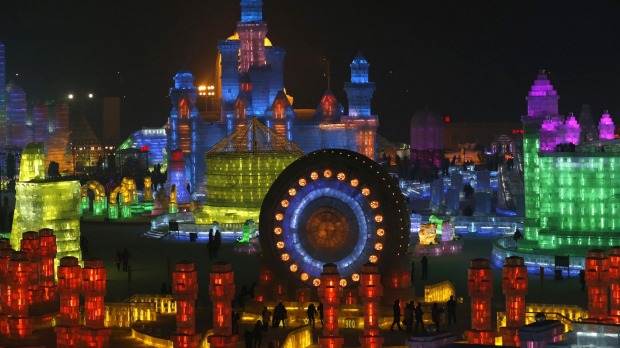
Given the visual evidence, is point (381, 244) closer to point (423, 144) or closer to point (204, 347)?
point (204, 347)

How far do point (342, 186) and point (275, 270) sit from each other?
8.78 feet

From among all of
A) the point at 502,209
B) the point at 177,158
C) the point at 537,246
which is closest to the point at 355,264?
the point at 537,246

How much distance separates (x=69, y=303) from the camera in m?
36.8

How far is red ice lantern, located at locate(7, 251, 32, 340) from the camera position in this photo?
38406mm

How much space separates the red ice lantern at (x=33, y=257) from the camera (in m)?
41.4

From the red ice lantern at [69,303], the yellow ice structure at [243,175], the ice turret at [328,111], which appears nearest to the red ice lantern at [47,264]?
the red ice lantern at [69,303]

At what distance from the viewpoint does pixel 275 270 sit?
42.9 metres

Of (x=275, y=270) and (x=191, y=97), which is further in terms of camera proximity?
(x=191, y=97)

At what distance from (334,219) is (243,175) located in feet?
Answer: 69.8

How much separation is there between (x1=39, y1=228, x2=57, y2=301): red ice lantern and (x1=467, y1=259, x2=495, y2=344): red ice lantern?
39.9 ft

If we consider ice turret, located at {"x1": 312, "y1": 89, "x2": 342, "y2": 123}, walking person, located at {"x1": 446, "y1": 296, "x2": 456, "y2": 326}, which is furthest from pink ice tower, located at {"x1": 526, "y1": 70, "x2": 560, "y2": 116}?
walking person, located at {"x1": 446, "y1": 296, "x2": 456, "y2": 326}

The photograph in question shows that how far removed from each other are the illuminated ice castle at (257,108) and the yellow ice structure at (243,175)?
41.9ft

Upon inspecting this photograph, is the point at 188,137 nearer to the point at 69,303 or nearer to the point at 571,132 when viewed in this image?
the point at 571,132

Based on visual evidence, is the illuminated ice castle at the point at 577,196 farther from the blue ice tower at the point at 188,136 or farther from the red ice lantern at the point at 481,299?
the blue ice tower at the point at 188,136
